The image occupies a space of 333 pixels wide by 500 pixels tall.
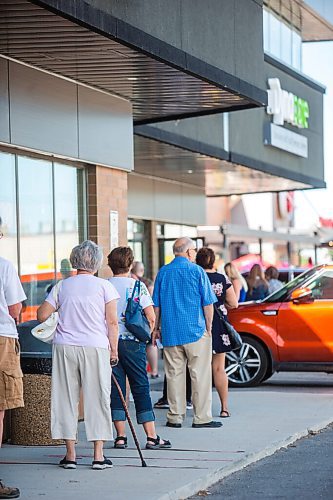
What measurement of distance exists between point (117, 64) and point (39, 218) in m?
2.45

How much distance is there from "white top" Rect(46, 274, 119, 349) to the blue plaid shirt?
95.1 inches

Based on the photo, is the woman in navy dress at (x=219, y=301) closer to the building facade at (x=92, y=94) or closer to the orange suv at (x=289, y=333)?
the building facade at (x=92, y=94)

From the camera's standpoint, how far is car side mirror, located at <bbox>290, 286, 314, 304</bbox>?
1706 cm

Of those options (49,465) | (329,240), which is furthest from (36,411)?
(329,240)

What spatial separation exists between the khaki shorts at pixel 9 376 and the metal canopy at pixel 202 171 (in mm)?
10704

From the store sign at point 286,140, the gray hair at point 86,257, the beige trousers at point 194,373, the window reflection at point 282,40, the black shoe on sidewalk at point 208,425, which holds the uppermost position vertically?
the window reflection at point 282,40

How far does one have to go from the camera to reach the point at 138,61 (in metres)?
12.8

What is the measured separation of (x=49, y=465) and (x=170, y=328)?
257 cm

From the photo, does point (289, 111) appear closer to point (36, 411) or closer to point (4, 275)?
point (36, 411)

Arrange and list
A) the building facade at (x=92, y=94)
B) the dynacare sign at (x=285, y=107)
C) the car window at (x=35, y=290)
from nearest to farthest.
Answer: the building facade at (x=92, y=94), the car window at (x=35, y=290), the dynacare sign at (x=285, y=107)

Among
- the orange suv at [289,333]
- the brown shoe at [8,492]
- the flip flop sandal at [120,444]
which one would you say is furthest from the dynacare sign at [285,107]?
the brown shoe at [8,492]

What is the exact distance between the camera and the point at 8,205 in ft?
45.2

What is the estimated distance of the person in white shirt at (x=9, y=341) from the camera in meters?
8.62

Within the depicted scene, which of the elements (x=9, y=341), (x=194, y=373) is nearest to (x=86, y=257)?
(x=9, y=341)
